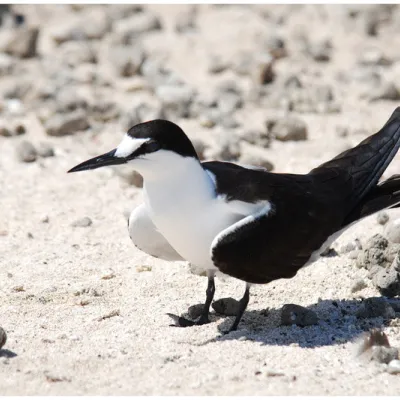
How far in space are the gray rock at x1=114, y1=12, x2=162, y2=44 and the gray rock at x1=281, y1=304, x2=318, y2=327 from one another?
609cm

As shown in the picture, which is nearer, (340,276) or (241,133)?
(340,276)

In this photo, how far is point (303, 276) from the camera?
5.77 metres

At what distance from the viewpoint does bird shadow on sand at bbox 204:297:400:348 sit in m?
4.93

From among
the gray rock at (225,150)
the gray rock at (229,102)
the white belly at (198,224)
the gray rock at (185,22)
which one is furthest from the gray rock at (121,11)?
the white belly at (198,224)

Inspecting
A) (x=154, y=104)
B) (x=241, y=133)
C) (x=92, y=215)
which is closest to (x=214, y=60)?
(x=154, y=104)

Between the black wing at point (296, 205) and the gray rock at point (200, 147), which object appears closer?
the black wing at point (296, 205)

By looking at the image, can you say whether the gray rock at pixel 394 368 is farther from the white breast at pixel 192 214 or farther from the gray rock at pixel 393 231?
the gray rock at pixel 393 231

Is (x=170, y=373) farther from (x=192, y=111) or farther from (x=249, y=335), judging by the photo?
(x=192, y=111)

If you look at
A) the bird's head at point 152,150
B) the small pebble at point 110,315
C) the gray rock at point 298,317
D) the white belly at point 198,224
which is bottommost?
the small pebble at point 110,315

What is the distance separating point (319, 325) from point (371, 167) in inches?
39.6

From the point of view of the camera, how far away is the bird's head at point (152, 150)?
15.7ft

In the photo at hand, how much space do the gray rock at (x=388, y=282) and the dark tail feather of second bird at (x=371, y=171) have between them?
407 mm

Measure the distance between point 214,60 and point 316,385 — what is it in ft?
20.1

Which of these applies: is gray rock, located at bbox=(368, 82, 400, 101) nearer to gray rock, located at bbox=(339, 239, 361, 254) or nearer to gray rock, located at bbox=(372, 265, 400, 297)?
gray rock, located at bbox=(339, 239, 361, 254)
